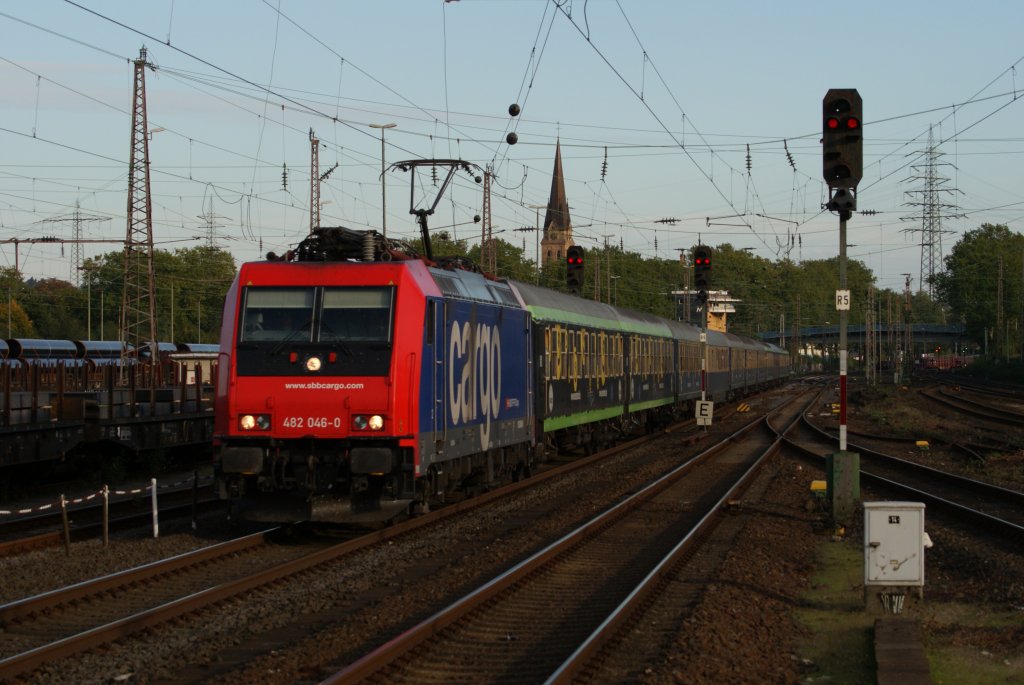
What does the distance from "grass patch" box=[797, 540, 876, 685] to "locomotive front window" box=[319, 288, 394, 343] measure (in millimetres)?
5657

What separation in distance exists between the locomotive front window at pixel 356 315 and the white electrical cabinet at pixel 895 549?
615 centimetres

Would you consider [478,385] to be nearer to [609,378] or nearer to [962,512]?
[962,512]

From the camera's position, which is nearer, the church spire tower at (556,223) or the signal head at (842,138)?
the signal head at (842,138)

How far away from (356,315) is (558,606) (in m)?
4.84

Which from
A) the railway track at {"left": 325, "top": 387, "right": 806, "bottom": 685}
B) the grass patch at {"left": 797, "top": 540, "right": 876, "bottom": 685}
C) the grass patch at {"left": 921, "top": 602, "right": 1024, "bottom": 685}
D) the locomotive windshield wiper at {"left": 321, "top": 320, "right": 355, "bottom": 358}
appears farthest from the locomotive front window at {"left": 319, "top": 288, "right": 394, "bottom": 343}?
the grass patch at {"left": 921, "top": 602, "right": 1024, "bottom": 685}

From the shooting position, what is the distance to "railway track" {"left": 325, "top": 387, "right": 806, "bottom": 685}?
8438 mm

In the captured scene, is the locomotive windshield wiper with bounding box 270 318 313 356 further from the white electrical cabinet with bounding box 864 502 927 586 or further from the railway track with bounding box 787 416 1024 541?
the railway track with bounding box 787 416 1024 541

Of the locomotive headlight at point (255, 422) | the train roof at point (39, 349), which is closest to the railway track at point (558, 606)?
the locomotive headlight at point (255, 422)

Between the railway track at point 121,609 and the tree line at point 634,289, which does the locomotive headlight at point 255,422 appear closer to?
the railway track at point 121,609

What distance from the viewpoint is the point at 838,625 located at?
10117 mm

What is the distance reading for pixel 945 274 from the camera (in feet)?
468

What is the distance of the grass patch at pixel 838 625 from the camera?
8.59 meters

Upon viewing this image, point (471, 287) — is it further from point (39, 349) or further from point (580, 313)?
point (39, 349)

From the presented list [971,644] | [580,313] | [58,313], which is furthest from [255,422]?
[58,313]
